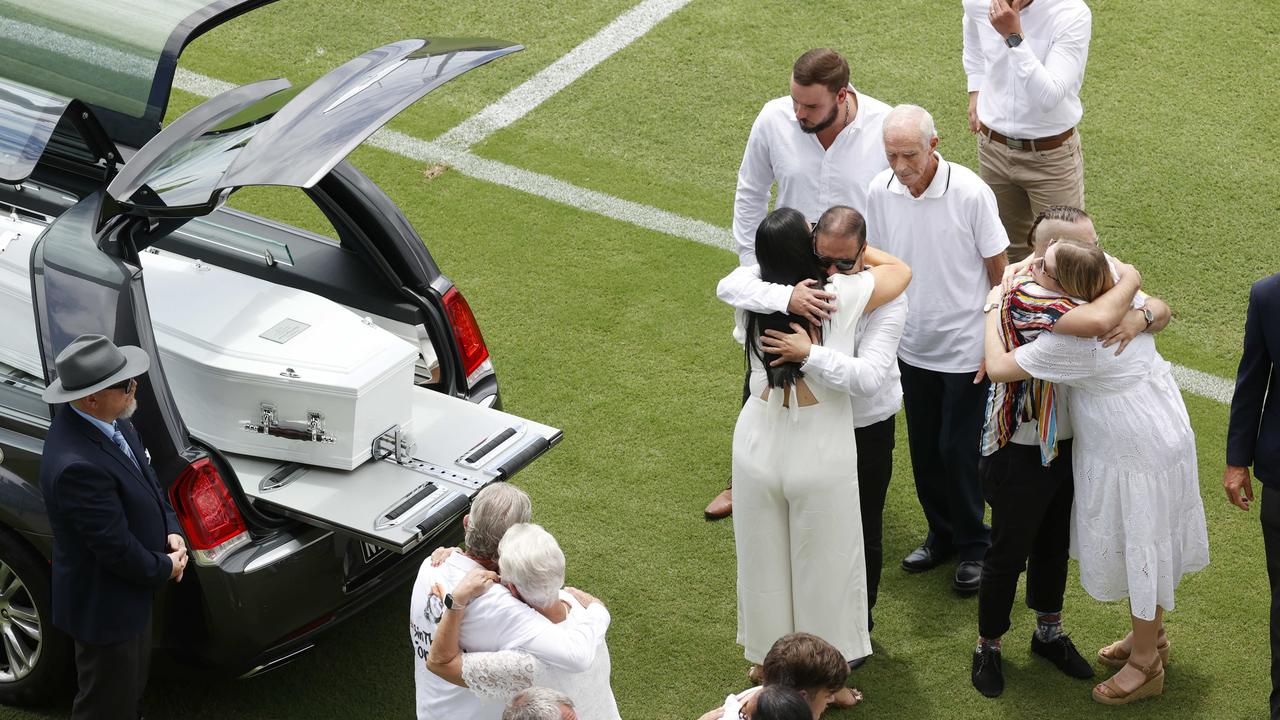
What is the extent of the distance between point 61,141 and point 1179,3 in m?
7.39

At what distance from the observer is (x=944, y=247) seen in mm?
5203

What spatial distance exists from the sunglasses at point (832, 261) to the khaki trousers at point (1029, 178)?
2295mm

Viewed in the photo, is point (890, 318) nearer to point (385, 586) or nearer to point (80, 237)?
point (385, 586)

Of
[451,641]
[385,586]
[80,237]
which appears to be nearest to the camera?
→ [451,641]

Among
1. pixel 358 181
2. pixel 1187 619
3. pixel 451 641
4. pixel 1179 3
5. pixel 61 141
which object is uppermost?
pixel 61 141

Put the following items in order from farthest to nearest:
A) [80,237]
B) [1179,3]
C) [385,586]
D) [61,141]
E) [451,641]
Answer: [1179,3] → [61,141] → [385,586] → [80,237] → [451,641]

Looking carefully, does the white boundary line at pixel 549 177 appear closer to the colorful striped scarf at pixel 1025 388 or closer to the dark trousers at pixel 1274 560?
the dark trousers at pixel 1274 560

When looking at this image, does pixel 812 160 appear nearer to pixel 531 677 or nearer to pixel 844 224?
pixel 844 224

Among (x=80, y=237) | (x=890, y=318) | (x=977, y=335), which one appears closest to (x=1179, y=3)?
(x=977, y=335)

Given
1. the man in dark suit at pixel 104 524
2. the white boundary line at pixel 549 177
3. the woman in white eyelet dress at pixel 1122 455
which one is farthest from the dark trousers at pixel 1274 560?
the man in dark suit at pixel 104 524

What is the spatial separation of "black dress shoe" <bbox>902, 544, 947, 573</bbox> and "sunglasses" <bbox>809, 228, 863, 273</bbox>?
1597mm

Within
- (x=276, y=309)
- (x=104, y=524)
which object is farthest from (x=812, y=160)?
(x=104, y=524)

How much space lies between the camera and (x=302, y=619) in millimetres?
4602

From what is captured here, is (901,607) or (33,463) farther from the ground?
(33,463)
